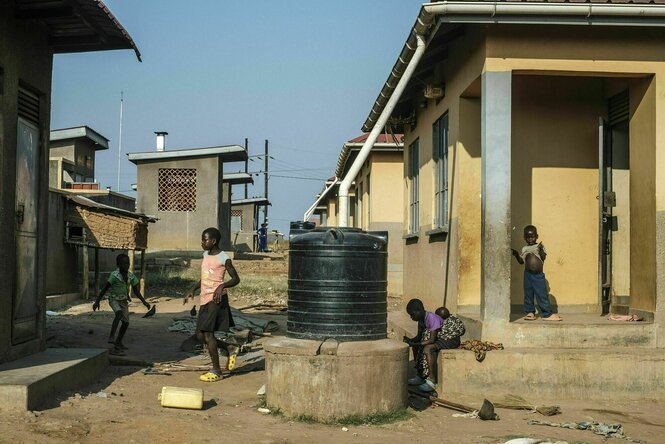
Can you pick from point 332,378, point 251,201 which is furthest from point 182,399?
Answer: point 251,201

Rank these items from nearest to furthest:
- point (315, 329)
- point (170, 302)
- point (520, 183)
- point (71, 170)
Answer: point (315, 329)
point (520, 183)
point (170, 302)
point (71, 170)

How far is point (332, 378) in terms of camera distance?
659 centimetres

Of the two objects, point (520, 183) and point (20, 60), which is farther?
point (520, 183)

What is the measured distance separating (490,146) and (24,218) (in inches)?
194

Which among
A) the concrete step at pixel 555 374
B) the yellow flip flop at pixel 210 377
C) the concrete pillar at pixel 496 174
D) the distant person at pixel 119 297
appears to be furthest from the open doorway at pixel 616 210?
the distant person at pixel 119 297

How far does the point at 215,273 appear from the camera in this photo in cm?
881

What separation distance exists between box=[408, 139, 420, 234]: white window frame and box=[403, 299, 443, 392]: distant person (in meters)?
4.88

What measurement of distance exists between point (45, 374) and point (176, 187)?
20945 mm

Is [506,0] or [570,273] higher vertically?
[506,0]

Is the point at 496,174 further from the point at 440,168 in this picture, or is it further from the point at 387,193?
the point at 387,193

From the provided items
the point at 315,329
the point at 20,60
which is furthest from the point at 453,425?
the point at 20,60

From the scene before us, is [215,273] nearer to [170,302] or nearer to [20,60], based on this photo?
[20,60]

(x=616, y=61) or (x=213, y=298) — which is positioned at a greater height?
(x=616, y=61)

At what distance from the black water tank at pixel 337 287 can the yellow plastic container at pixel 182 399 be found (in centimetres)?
102
